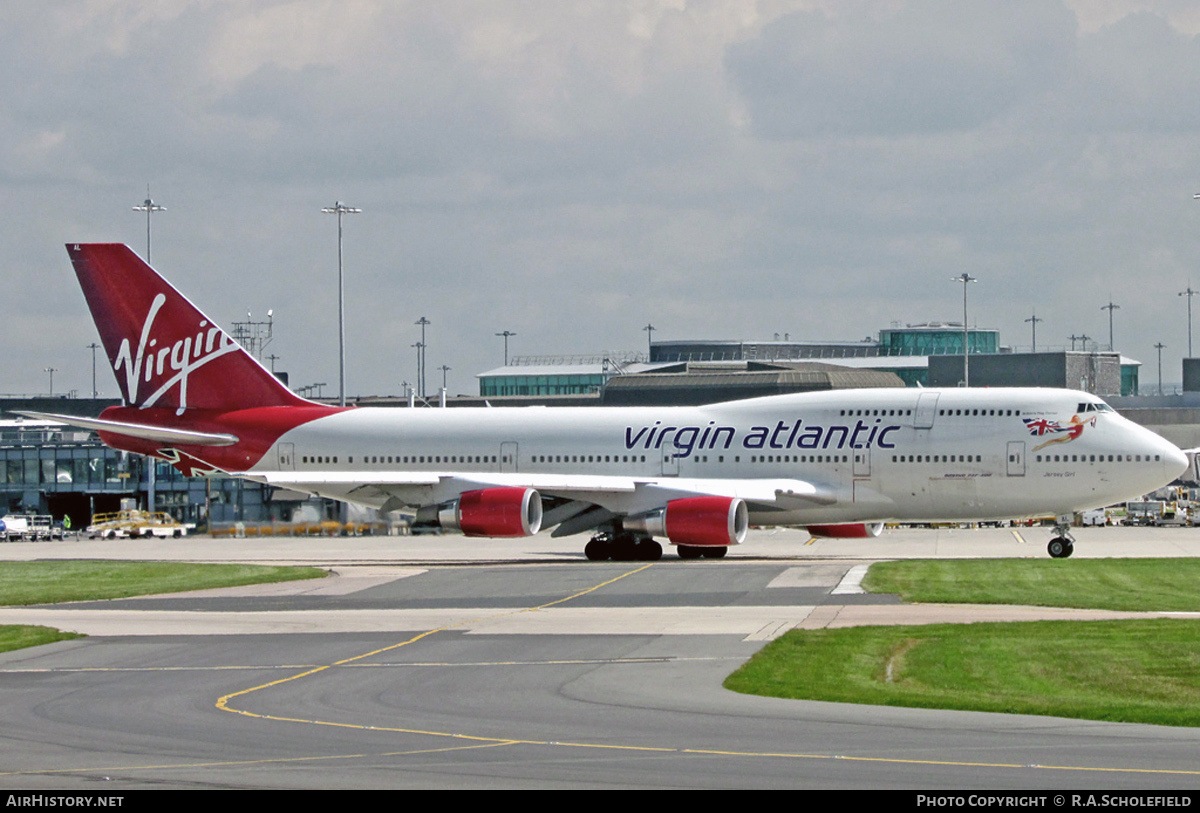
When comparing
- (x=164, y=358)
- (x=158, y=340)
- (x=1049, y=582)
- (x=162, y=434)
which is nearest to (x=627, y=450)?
(x=162, y=434)

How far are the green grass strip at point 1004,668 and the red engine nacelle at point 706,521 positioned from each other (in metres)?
20.7

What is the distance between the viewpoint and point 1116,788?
12969mm

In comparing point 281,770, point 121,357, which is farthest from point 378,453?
point 281,770

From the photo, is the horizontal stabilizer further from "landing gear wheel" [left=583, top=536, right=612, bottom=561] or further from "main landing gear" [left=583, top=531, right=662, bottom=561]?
"main landing gear" [left=583, top=531, right=662, bottom=561]

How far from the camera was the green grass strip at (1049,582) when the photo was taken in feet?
106

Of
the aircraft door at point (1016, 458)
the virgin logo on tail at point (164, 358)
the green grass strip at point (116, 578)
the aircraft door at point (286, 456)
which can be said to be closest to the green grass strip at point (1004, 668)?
the green grass strip at point (116, 578)

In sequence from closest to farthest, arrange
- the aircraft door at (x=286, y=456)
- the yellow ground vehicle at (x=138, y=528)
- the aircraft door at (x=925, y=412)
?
the aircraft door at (x=925, y=412) < the aircraft door at (x=286, y=456) < the yellow ground vehicle at (x=138, y=528)

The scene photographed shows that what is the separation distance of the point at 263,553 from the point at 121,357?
28.9ft

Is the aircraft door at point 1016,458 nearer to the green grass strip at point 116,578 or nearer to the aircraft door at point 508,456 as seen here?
the aircraft door at point 508,456

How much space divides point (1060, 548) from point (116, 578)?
27135mm

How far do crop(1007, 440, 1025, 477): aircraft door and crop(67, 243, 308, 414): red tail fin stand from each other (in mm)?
26151

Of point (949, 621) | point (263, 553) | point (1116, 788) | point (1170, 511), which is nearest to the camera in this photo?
point (1116, 788)

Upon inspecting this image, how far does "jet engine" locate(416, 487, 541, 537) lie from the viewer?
4966 centimetres

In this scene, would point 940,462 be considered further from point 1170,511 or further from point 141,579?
point 1170,511
